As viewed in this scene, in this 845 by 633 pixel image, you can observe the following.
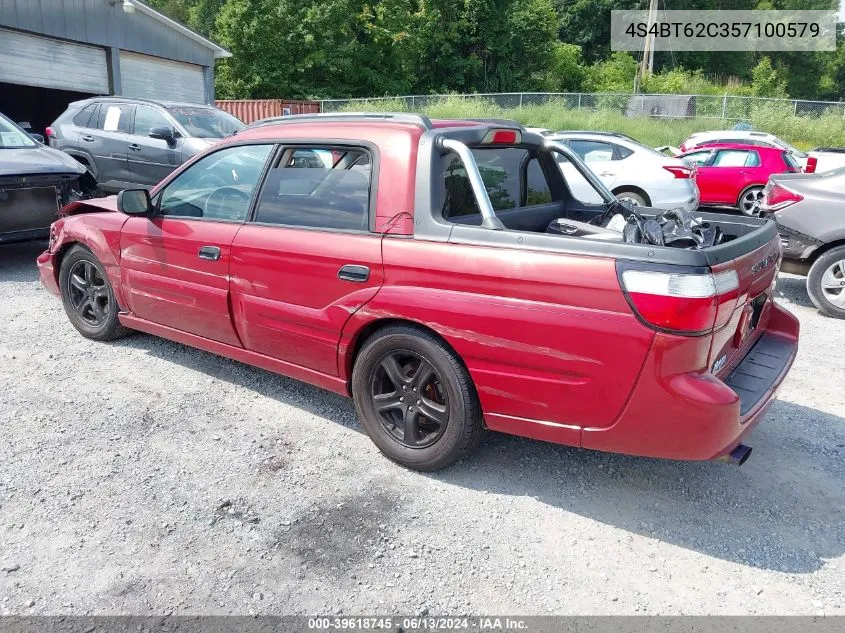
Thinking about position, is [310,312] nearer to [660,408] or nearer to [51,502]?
[51,502]

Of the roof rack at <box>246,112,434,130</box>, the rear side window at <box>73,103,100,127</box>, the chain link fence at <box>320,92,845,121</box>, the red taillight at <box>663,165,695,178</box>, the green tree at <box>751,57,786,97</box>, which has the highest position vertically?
the green tree at <box>751,57,786,97</box>

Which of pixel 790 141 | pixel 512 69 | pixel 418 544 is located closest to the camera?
pixel 418 544

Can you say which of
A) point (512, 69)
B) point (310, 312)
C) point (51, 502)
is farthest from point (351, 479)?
point (512, 69)

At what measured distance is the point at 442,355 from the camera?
3.22m

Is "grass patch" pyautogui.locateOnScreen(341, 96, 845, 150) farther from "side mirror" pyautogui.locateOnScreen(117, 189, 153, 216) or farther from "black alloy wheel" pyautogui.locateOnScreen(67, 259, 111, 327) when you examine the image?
"side mirror" pyautogui.locateOnScreen(117, 189, 153, 216)

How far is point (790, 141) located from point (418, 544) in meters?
28.3

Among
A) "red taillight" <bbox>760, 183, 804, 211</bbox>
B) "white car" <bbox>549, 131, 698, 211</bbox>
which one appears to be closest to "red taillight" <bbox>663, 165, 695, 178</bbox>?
"white car" <bbox>549, 131, 698, 211</bbox>

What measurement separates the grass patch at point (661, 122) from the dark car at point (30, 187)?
19466mm

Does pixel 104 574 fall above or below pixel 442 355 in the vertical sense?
below

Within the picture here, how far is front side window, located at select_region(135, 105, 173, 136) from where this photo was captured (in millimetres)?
10133

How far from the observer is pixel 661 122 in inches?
1043

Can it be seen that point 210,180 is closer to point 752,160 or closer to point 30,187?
point 30,187

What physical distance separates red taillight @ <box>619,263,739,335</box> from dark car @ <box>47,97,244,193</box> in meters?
8.24

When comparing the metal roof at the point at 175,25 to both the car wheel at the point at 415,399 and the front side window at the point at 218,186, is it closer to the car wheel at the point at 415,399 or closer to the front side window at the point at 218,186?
the front side window at the point at 218,186
